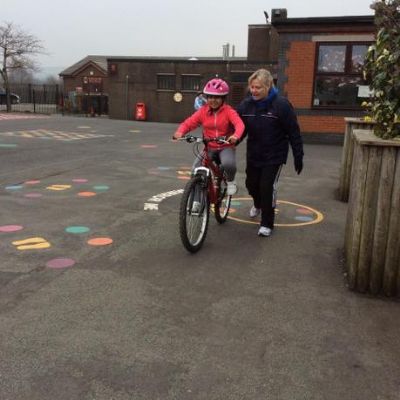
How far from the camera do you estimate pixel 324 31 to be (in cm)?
1491

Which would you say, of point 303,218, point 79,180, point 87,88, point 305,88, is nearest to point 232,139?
point 303,218

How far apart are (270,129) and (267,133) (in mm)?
54

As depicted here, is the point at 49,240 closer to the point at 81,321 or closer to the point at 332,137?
the point at 81,321

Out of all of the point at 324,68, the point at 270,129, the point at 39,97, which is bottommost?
the point at 270,129

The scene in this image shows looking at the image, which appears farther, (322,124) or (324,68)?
(322,124)

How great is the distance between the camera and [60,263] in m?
4.42

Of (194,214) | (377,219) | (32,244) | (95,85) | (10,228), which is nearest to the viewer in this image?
(377,219)

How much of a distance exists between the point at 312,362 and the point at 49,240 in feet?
10.3

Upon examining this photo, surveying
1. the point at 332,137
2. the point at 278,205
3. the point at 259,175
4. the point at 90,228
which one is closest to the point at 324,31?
the point at 332,137

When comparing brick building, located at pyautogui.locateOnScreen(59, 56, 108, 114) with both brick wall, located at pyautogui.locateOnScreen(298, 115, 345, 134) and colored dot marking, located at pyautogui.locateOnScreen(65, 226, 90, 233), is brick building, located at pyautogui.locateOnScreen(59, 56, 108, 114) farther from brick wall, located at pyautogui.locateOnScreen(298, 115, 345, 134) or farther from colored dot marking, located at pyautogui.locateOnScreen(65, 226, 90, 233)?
colored dot marking, located at pyautogui.locateOnScreen(65, 226, 90, 233)

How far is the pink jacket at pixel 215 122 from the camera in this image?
17.1 ft

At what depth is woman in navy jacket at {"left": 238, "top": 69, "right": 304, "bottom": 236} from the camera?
5.24 meters

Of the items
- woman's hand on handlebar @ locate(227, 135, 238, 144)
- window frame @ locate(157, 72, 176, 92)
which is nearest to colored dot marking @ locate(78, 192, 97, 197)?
woman's hand on handlebar @ locate(227, 135, 238, 144)

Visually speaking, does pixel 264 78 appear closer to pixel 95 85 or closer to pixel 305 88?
pixel 305 88
